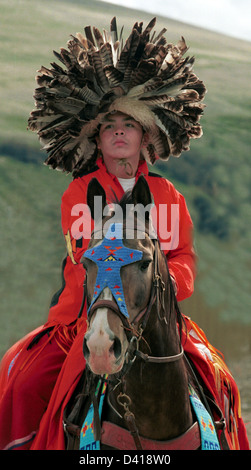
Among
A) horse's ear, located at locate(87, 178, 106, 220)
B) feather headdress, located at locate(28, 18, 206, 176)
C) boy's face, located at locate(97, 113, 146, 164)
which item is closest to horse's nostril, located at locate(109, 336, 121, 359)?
horse's ear, located at locate(87, 178, 106, 220)

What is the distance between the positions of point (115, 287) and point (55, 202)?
1071 centimetres

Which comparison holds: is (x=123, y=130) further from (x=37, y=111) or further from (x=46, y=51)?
(x=46, y=51)

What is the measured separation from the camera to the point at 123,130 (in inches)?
157

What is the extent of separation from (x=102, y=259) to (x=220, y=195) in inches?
438

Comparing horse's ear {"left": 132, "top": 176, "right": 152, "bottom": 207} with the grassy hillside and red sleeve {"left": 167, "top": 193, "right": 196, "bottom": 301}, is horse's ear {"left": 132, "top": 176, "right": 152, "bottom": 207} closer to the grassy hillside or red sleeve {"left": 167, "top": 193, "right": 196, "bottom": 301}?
red sleeve {"left": 167, "top": 193, "right": 196, "bottom": 301}

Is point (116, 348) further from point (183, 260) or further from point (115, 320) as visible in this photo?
point (183, 260)

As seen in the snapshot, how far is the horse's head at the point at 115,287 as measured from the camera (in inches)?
100

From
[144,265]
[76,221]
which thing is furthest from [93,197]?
[76,221]

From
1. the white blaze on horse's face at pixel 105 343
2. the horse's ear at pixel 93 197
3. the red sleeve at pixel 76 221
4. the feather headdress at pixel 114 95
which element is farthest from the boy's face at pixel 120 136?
the white blaze on horse's face at pixel 105 343

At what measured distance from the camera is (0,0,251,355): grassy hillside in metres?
11.8

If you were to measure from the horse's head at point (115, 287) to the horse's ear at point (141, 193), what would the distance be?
109mm

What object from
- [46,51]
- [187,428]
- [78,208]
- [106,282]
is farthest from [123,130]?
[46,51]

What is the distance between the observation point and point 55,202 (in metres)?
13.2

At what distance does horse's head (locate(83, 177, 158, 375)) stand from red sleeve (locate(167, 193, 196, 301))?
0.62m
